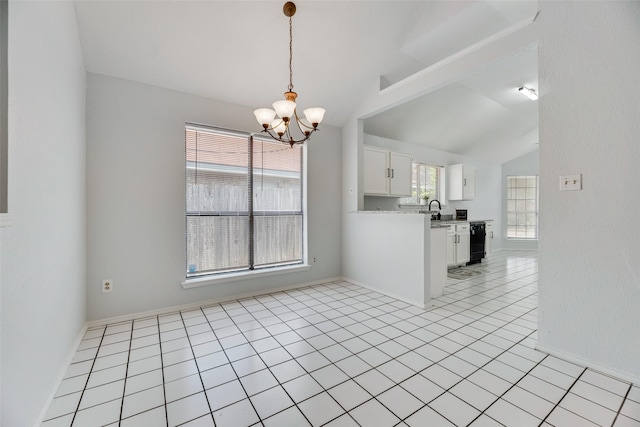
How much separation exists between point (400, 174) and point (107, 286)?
14.5ft

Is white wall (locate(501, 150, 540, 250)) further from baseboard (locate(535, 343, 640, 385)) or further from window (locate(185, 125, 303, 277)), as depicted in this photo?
window (locate(185, 125, 303, 277))

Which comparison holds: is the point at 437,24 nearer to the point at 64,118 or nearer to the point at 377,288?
the point at 377,288

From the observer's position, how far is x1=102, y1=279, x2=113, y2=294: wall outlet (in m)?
2.67

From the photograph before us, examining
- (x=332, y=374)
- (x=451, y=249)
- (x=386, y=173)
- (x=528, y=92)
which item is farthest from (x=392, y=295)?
(x=528, y=92)

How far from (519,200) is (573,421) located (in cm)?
765

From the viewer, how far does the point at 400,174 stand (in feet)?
15.9

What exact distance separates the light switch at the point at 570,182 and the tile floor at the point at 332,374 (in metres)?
1.28

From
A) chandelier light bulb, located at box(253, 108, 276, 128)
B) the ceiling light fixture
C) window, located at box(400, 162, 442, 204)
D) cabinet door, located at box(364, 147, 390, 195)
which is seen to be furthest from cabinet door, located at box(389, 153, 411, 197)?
chandelier light bulb, located at box(253, 108, 276, 128)

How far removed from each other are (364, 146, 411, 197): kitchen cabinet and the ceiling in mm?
809

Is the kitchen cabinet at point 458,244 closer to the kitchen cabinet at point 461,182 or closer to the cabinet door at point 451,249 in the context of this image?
the cabinet door at point 451,249

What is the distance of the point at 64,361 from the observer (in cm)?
190

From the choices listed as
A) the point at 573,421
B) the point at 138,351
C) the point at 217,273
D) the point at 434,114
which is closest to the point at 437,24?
the point at 434,114

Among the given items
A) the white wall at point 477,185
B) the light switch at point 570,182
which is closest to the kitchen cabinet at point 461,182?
the white wall at point 477,185

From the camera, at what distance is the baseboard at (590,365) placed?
1.74 metres
